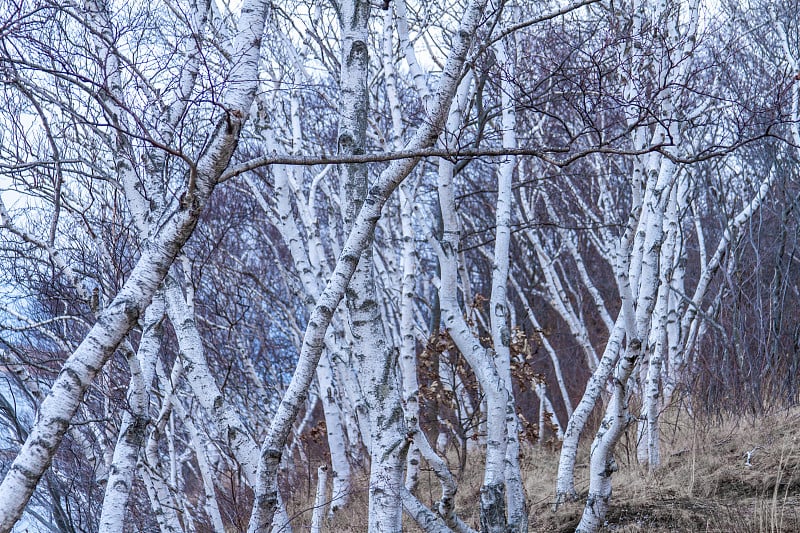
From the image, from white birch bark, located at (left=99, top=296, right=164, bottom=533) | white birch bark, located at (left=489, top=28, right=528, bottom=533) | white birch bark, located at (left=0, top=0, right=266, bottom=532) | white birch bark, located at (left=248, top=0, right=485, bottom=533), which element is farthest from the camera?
white birch bark, located at (left=489, top=28, right=528, bottom=533)

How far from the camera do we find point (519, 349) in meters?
7.11

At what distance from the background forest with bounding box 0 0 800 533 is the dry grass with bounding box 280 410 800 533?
4cm

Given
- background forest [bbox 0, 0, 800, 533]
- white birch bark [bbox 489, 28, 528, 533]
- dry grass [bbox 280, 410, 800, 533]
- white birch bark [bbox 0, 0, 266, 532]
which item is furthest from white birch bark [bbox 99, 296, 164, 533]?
dry grass [bbox 280, 410, 800, 533]

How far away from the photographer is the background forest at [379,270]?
3.65 m

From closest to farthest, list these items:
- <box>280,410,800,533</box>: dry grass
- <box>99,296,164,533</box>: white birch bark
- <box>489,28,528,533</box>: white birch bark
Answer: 1. <box>99,296,164,533</box>: white birch bark
2. <box>280,410,800,533</box>: dry grass
3. <box>489,28,528,533</box>: white birch bark

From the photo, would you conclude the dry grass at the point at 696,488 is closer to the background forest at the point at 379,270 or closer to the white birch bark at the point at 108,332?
the background forest at the point at 379,270

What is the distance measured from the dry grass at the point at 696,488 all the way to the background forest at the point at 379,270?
37 millimetres

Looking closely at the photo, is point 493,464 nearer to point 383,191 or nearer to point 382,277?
point 383,191

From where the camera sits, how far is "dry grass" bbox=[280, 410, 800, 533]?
16.3 feet

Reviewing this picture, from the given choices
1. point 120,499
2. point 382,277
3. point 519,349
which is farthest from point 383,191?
point 382,277

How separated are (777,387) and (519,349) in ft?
9.98

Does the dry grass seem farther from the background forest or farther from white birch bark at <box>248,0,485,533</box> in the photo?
white birch bark at <box>248,0,485,533</box>

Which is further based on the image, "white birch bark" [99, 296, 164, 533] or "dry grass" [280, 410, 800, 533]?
"dry grass" [280, 410, 800, 533]

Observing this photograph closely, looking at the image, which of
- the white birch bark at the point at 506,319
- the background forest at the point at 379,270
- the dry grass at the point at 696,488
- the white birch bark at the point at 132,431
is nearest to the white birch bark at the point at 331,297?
the background forest at the point at 379,270
